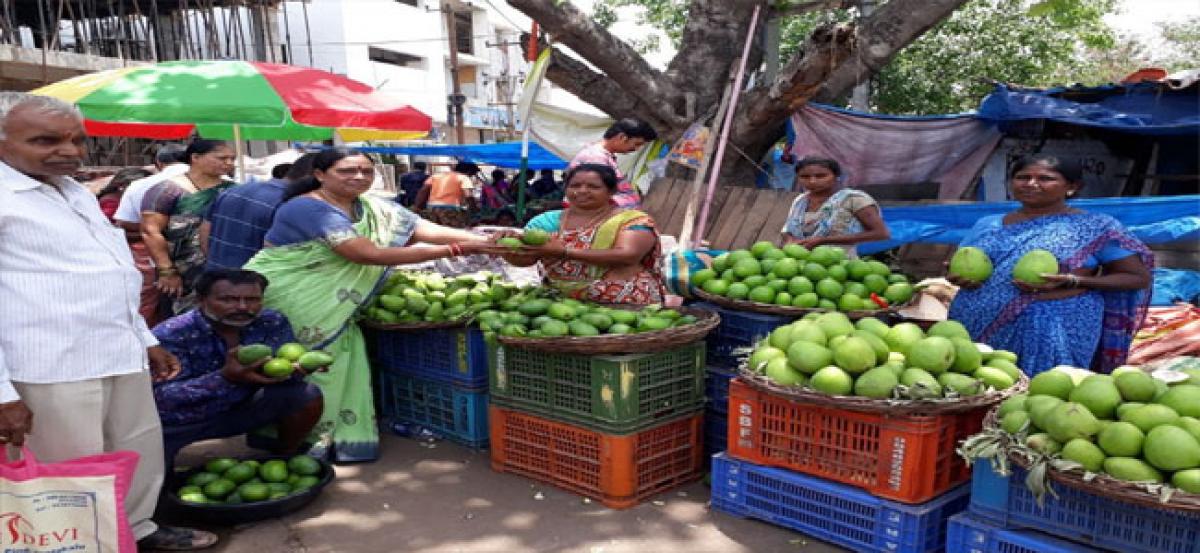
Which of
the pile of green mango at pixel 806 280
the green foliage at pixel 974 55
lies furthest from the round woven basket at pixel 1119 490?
the green foliage at pixel 974 55

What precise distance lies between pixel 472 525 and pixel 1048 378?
254cm

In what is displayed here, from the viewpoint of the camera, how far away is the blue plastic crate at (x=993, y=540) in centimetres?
271

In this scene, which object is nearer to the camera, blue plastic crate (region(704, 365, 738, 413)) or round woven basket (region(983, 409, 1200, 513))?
round woven basket (region(983, 409, 1200, 513))

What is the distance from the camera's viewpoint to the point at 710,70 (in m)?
8.08

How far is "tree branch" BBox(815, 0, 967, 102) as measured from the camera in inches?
277

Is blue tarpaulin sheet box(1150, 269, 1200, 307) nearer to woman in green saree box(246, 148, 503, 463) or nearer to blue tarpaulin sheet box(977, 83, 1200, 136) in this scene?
blue tarpaulin sheet box(977, 83, 1200, 136)

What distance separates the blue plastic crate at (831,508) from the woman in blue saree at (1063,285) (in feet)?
3.04

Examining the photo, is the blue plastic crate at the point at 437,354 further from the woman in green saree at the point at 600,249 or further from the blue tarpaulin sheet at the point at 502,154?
the blue tarpaulin sheet at the point at 502,154

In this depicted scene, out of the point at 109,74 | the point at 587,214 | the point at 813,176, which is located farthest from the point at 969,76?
the point at 109,74

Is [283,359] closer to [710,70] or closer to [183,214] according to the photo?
[183,214]

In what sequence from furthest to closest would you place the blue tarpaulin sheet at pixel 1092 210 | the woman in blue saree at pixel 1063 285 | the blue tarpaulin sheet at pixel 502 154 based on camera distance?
1. the blue tarpaulin sheet at pixel 502 154
2. the blue tarpaulin sheet at pixel 1092 210
3. the woman in blue saree at pixel 1063 285

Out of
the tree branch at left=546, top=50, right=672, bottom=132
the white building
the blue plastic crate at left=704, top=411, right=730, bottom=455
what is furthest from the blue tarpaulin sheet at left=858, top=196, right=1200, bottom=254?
the white building

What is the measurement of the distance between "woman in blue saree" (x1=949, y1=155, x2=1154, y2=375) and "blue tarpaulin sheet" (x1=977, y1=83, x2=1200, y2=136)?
5.29 metres

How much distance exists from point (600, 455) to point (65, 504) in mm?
2192
